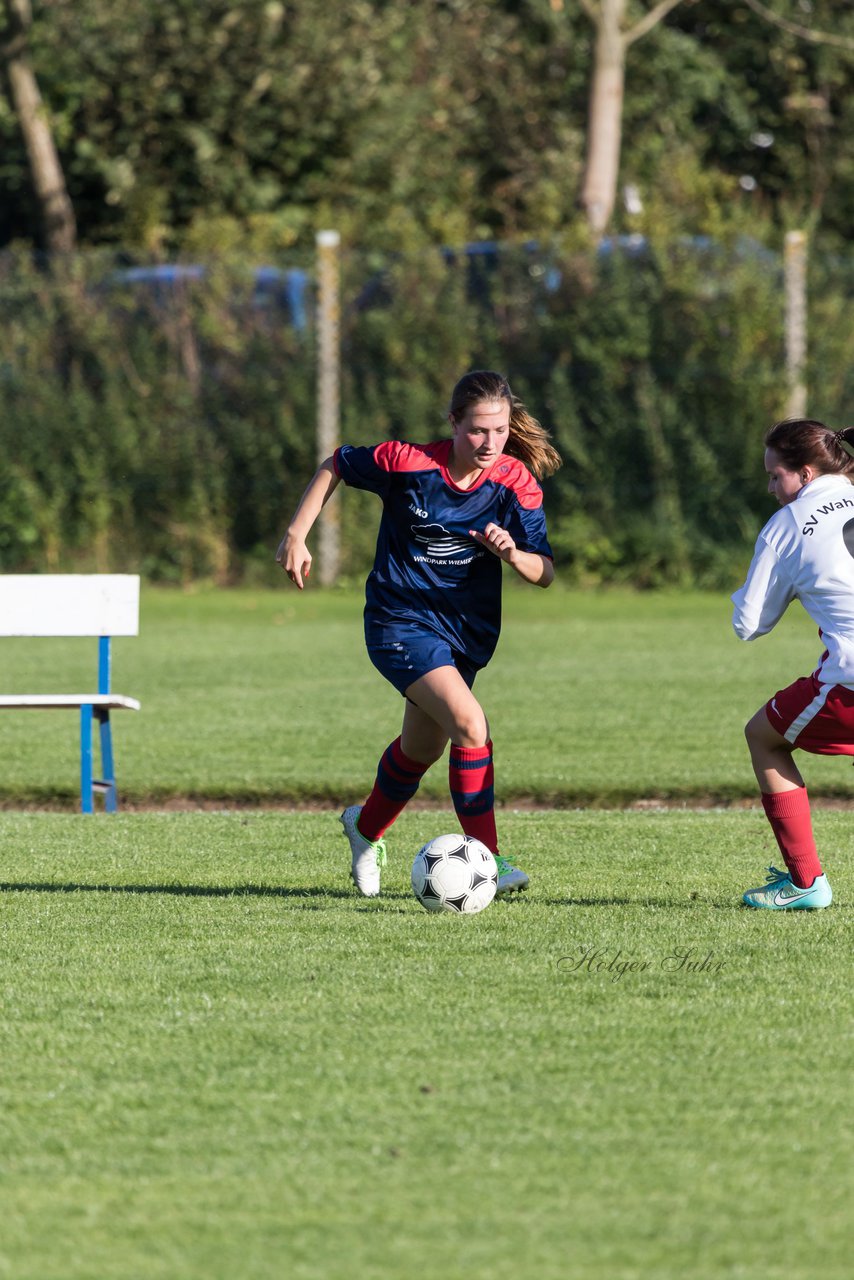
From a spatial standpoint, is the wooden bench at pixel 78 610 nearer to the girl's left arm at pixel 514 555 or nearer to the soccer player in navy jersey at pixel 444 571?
the soccer player in navy jersey at pixel 444 571

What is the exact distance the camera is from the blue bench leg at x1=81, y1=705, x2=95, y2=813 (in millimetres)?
8242

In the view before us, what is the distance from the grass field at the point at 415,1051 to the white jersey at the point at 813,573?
0.89m

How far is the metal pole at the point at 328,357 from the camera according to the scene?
19.2 meters

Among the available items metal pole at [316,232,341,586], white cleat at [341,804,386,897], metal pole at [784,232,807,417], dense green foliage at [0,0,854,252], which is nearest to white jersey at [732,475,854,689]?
white cleat at [341,804,386,897]

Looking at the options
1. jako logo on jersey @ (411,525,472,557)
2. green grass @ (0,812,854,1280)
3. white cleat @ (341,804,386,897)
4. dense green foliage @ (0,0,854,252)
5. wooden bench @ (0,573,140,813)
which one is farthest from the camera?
dense green foliage @ (0,0,854,252)

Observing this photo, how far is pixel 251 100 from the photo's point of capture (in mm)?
26453

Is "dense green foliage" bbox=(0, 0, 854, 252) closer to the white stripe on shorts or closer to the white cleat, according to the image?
the white cleat

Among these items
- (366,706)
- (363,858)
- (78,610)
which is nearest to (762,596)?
(363,858)

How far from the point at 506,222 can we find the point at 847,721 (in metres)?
24.9

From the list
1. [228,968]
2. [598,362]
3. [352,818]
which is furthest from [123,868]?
[598,362]

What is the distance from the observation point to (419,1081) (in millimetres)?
3986

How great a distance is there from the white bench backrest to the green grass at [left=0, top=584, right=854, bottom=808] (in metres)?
0.84

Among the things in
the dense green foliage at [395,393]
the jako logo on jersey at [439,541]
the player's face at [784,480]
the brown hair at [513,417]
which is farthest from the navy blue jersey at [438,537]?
the dense green foliage at [395,393]

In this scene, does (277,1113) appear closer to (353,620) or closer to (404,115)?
(353,620)
